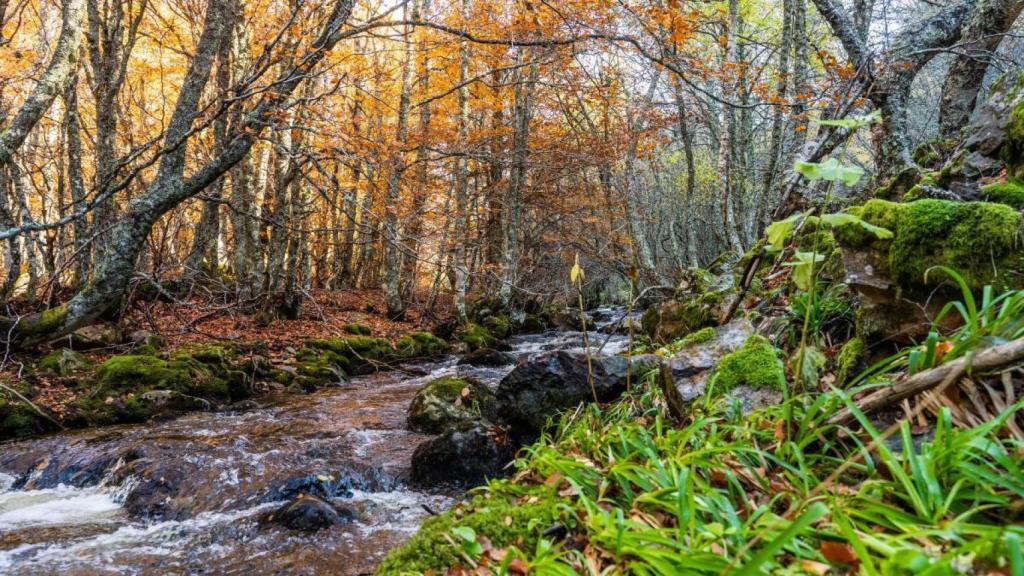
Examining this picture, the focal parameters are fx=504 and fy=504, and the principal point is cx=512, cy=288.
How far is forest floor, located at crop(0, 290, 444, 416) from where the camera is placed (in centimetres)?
668

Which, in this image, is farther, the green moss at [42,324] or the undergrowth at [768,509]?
the green moss at [42,324]

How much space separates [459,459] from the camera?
512 cm

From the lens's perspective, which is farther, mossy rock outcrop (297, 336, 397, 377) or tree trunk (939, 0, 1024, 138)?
mossy rock outcrop (297, 336, 397, 377)

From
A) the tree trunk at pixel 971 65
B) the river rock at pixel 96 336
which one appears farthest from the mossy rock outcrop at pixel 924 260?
the river rock at pixel 96 336

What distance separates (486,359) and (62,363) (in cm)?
719

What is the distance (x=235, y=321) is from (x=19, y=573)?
8.39 m

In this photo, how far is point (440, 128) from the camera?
16578 mm

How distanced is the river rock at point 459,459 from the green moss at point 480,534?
3.03 metres

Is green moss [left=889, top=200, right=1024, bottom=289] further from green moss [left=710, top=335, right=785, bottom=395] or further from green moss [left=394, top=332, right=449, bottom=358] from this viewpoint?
green moss [left=394, top=332, right=449, bottom=358]

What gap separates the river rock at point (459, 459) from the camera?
5.08 metres

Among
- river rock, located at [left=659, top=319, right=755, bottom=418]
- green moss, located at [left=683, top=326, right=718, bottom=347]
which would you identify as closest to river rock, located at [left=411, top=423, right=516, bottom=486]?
river rock, located at [left=659, top=319, right=755, bottom=418]

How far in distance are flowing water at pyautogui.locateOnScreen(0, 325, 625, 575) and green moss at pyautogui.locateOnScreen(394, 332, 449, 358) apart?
16.0 feet

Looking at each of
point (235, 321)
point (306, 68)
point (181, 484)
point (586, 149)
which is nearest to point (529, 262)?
point (586, 149)

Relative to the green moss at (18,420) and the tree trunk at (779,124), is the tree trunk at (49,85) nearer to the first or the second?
the green moss at (18,420)
